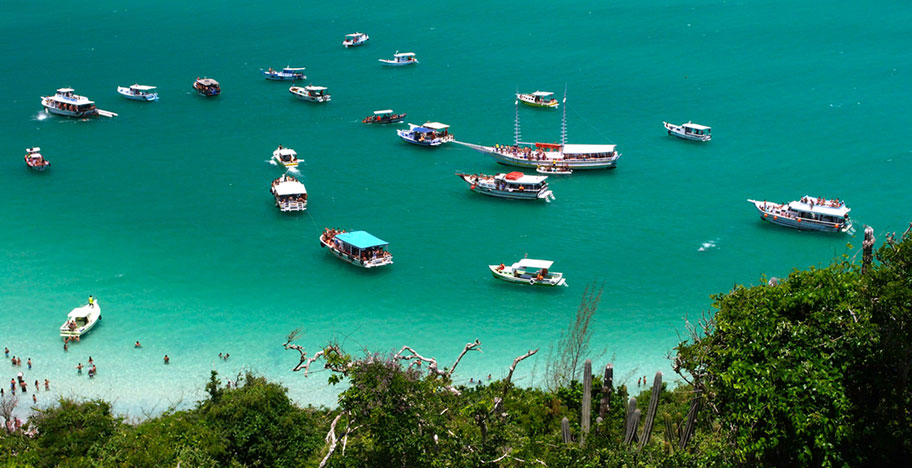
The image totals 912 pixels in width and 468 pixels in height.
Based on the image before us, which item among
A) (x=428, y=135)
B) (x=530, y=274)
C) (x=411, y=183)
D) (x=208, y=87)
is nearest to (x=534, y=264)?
(x=530, y=274)

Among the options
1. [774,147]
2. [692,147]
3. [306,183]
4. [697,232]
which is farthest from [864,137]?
[306,183]

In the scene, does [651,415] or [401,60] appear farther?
[401,60]

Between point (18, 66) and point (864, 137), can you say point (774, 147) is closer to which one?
point (864, 137)

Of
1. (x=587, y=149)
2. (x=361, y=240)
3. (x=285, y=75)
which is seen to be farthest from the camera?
(x=285, y=75)

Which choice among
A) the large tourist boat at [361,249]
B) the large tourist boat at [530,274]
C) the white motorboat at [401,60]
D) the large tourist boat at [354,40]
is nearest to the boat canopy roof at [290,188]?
the large tourist boat at [361,249]

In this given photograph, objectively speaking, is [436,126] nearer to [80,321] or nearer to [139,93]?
[139,93]

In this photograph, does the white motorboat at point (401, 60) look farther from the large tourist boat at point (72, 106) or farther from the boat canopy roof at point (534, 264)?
the boat canopy roof at point (534, 264)
